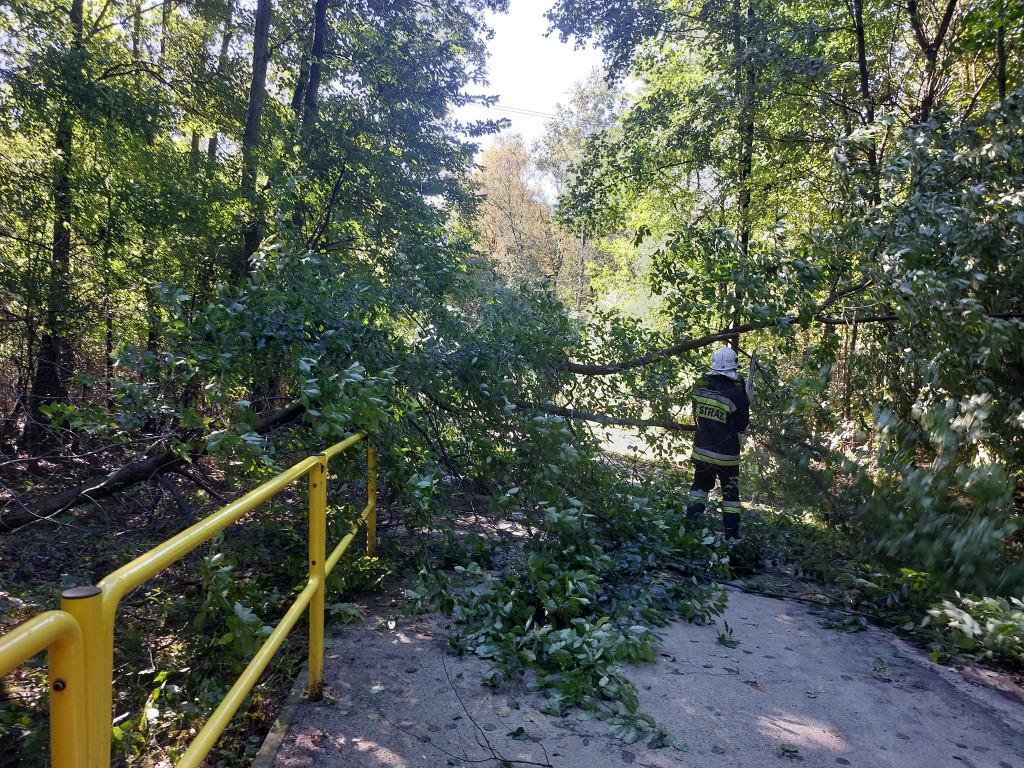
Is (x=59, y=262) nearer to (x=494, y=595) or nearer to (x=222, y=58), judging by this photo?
(x=222, y=58)

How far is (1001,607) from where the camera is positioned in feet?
11.1

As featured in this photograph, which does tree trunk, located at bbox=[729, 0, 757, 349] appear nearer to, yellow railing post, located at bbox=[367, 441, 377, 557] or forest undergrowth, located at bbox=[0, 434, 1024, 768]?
forest undergrowth, located at bbox=[0, 434, 1024, 768]

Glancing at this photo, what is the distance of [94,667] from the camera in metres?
1.17

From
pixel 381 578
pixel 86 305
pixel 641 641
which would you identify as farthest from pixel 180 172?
pixel 641 641

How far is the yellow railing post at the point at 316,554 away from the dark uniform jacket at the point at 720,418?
176 inches

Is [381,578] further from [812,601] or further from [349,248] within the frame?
[349,248]

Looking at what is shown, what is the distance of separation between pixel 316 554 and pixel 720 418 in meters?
4.61

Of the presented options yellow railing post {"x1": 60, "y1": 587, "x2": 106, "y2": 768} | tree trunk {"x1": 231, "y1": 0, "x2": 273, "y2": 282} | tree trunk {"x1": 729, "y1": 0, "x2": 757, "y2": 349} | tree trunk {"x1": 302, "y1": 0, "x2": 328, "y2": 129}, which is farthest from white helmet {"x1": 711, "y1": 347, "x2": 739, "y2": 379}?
tree trunk {"x1": 302, "y1": 0, "x2": 328, "y2": 129}

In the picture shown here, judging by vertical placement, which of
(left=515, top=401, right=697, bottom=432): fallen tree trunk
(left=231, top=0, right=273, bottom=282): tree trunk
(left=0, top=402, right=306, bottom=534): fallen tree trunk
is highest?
(left=231, top=0, right=273, bottom=282): tree trunk

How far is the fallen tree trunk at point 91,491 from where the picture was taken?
174 inches

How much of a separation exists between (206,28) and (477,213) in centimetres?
681

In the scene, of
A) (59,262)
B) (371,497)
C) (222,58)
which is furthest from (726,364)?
(222,58)

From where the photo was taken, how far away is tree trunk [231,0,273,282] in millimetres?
9312

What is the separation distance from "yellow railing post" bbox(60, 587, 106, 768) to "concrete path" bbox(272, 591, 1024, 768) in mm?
1659
